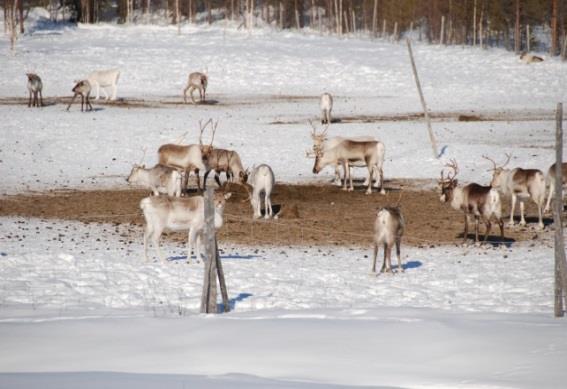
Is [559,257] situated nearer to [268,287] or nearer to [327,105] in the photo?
[268,287]

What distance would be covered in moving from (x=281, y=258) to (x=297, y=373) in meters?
8.06

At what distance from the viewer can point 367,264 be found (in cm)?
1634

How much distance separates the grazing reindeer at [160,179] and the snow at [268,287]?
1.57 meters

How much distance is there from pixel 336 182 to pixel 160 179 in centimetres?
610

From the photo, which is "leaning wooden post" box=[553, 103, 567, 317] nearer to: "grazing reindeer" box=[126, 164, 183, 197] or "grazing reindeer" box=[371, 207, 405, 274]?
"grazing reindeer" box=[371, 207, 405, 274]

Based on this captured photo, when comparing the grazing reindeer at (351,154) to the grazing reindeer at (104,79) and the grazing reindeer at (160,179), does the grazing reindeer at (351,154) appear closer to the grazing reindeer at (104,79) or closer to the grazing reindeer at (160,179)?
the grazing reindeer at (160,179)

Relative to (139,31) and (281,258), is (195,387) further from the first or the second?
(139,31)

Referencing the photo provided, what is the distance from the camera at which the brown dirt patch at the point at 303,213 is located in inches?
742

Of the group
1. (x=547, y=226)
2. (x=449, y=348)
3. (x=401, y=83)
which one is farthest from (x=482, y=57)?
(x=449, y=348)

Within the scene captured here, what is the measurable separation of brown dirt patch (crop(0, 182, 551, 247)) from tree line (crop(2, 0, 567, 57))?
145ft

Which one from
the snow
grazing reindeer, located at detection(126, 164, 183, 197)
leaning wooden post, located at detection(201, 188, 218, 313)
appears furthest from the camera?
grazing reindeer, located at detection(126, 164, 183, 197)

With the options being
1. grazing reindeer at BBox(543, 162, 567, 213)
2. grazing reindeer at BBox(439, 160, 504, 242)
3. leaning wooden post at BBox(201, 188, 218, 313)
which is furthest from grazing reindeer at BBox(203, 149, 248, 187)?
leaning wooden post at BBox(201, 188, 218, 313)

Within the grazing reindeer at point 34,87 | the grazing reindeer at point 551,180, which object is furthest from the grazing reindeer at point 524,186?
the grazing reindeer at point 34,87

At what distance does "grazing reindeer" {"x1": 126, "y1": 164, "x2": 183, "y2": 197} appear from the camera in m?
20.5
